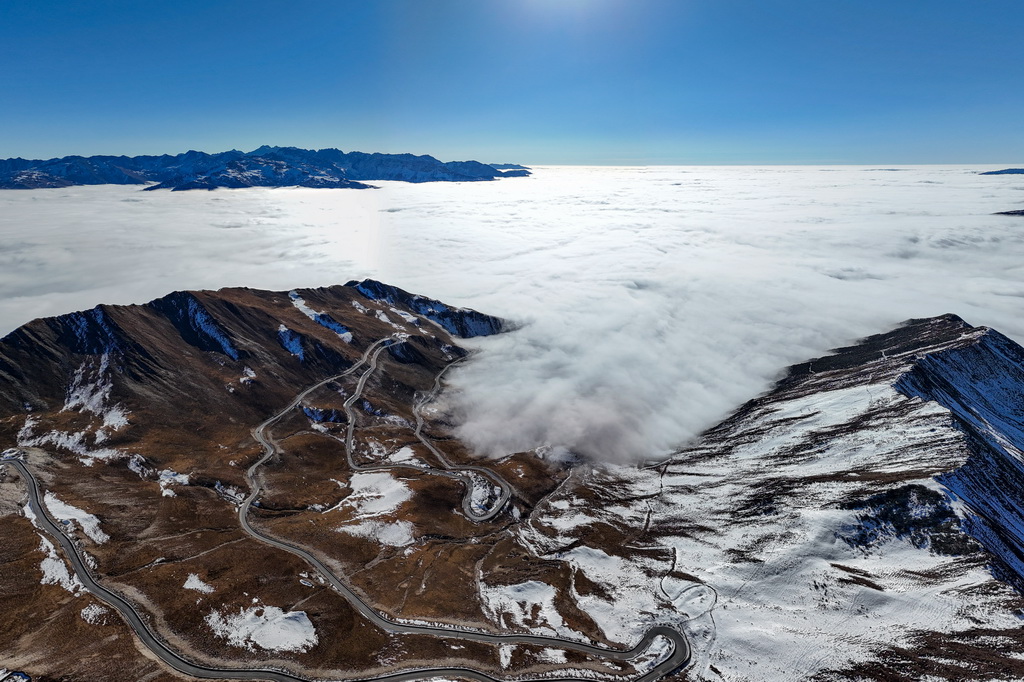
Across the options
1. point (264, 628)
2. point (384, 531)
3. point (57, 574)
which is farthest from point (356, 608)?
point (57, 574)

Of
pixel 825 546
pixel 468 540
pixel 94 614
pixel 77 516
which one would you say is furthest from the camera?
pixel 468 540

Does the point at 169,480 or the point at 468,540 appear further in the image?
the point at 169,480

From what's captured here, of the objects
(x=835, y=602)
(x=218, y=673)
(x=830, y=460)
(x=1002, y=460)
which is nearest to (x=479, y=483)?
(x=218, y=673)

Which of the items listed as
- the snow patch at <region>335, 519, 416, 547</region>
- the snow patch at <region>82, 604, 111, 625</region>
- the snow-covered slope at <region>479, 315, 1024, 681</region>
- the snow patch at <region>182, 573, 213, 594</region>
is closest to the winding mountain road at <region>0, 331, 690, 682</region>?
the snow patch at <region>82, 604, 111, 625</region>

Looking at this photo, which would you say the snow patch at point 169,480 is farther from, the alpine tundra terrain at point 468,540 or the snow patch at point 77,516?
the snow patch at point 77,516

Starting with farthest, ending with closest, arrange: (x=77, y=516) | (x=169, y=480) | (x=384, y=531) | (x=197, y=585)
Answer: (x=169, y=480)
(x=384, y=531)
(x=77, y=516)
(x=197, y=585)

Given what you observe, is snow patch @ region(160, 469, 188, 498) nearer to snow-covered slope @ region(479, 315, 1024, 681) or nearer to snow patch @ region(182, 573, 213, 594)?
snow patch @ region(182, 573, 213, 594)

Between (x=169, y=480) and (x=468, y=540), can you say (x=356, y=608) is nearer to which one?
(x=468, y=540)

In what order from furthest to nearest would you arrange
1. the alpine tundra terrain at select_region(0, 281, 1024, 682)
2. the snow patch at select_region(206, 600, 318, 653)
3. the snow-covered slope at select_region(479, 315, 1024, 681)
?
the snow-covered slope at select_region(479, 315, 1024, 681) → the alpine tundra terrain at select_region(0, 281, 1024, 682) → the snow patch at select_region(206, 600, 318, 653)

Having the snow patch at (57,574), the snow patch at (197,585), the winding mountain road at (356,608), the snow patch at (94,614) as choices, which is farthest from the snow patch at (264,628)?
the snow patch at (57,574)
